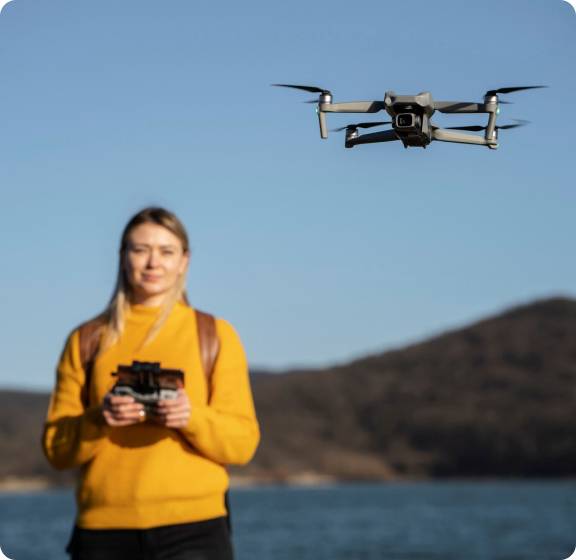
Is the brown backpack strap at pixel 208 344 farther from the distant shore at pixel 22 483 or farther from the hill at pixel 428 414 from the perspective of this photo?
the distant shore at pixel 22 483

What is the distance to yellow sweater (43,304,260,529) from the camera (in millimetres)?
3092

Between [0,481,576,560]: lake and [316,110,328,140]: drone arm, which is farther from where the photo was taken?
[0,481,576,560]: lake

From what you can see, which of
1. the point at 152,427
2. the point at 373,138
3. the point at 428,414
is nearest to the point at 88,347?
the point at 152,427

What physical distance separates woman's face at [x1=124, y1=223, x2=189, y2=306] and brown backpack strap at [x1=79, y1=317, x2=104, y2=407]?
15 centimetres

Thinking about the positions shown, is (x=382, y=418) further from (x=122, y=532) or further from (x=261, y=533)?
(x=122, y=532)

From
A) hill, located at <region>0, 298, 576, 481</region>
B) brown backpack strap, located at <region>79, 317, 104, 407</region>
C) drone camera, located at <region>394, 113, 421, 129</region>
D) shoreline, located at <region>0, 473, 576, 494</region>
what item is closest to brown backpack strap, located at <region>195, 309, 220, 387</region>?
brown backpack strap, located at <region>79, 317, 104, 407</region>

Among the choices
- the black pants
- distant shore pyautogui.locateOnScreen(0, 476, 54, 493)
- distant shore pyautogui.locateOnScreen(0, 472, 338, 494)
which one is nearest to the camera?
the black pants

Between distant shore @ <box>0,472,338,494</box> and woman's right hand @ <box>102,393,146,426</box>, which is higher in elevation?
woman's right hand @ <box>102,393,146,426</box>

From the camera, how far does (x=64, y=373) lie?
322 centimetres

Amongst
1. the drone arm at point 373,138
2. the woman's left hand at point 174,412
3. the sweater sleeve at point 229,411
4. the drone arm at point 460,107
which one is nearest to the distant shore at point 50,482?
the drone arm at point 373,138

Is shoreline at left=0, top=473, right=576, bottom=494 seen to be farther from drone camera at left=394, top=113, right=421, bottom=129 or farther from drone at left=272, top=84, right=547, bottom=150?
drone camera at left=394, top=113, right=421, bottom=129

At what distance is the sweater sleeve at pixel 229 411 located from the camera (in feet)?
10.2

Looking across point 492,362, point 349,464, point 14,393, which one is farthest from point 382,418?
point 14,393

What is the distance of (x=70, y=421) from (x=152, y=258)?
1.51ft
